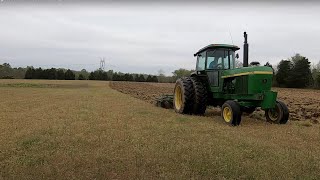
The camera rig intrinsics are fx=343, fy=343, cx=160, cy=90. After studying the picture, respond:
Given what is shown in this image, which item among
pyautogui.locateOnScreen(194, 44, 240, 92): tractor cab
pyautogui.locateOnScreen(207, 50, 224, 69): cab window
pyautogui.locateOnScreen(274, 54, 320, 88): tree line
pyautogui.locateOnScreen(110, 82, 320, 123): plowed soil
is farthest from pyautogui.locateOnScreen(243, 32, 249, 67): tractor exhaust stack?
pyautogui.locateOnScreen(274, 54, 320, 88): tree line

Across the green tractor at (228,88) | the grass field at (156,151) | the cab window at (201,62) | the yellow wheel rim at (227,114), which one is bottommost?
the grass field at (156,151)

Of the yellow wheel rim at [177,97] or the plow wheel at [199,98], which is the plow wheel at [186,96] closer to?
the plow wheel at [199,98]

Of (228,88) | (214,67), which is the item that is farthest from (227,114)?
(214,67)

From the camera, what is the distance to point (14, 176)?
553 centimetres

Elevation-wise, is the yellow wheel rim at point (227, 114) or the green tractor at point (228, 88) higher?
the green tractor at point (228, 88)

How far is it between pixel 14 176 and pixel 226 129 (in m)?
6.04

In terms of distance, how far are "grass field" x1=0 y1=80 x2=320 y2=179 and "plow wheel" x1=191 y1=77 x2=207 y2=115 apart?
2.69 meters

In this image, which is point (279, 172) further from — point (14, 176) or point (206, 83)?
point (206, 83)

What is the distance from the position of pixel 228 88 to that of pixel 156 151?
6402 millimetres

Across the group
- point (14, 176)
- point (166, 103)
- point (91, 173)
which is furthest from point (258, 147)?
point (166, 103)

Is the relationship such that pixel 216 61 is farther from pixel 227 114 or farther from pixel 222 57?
pixel 227 114

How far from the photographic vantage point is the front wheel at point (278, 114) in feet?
36.6

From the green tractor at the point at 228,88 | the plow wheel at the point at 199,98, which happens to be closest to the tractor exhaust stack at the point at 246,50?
the green tractor at the point at 228,88

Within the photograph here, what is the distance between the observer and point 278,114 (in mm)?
11422
